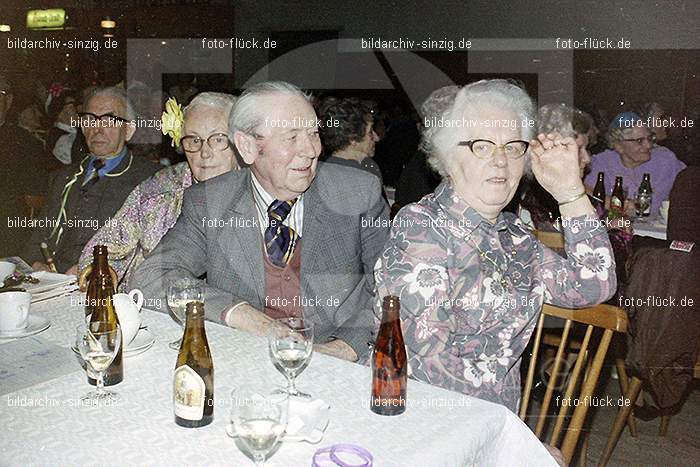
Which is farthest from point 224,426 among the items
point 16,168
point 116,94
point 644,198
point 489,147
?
point 644,198

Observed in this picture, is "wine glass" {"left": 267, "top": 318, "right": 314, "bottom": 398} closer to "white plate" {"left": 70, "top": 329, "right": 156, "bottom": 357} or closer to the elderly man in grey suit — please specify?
"white plate" {"left": 70, "top": 329, "right": 156, "bottom": 357}

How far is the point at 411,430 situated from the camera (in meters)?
1.20

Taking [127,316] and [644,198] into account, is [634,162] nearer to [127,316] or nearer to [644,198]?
[644,198]

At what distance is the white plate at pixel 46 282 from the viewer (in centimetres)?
199

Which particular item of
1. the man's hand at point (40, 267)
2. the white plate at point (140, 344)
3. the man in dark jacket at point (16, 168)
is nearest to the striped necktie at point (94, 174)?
the man's hand at point (40, 267)

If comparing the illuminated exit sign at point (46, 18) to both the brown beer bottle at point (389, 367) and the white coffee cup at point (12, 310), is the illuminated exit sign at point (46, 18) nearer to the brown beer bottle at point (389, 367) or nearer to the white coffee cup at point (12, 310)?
the white coffee cup at point (12, 310)

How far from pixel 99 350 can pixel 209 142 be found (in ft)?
4.49

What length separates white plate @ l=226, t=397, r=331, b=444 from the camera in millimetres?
1151

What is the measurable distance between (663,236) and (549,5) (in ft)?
15.2

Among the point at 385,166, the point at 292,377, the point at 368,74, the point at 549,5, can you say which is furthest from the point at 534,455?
the point at 368,74

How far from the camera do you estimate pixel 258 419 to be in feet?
3.49

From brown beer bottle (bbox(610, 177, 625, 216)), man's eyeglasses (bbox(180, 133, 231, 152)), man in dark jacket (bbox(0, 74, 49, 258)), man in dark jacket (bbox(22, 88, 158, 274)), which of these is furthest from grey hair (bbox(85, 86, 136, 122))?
brown beer bottle (bbox(610, 177, 625, 216))

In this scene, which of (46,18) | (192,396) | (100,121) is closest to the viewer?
(192,396)

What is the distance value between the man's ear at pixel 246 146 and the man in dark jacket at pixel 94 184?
36.0 inches
